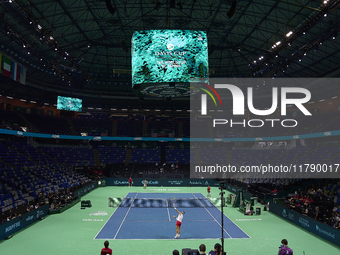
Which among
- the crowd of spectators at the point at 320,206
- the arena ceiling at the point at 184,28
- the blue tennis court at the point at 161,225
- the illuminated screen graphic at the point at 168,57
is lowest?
the blue tennis court at the point at 161,225

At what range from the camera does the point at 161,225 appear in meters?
18.5

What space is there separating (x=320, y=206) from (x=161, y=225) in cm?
1155

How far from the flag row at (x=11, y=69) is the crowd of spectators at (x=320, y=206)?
101 ft

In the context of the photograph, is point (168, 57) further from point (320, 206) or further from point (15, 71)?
point (15, 71)

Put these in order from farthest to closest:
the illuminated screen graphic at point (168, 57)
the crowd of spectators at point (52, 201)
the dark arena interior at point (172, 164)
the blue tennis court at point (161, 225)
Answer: the illuminated screen graphic at point (168, 57) < the crowd of spectators at point (52, 201) < the blue tennis court at point (161, 225) < the dark arena interior at point (172, 164)

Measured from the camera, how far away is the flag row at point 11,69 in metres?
28.6

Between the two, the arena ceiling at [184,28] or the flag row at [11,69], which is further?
the flag row at [11,69]

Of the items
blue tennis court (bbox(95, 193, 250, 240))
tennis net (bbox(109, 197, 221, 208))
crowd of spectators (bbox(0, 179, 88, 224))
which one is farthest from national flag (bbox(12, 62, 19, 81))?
blue tennis court (bbox(95, 193, 250, 240))

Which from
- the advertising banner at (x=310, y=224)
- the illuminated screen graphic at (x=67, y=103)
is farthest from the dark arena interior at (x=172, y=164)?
the illuminated screen graphic at (x=67, y=103)

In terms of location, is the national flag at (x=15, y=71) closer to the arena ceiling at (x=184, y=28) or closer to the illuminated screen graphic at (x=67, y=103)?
the arena ceiling at (x=184, y=28)

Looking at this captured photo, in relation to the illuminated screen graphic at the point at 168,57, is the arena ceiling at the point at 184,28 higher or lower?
higher

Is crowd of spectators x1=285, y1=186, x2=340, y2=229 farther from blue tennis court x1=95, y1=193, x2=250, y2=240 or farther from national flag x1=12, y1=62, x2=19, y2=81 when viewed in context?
national flag x1=12, y1=62, x2=19, y2=81

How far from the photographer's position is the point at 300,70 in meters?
37.0

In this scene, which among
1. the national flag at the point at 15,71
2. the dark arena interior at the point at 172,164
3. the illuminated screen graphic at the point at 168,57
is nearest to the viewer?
the dark arena interior at the point at 172,164
